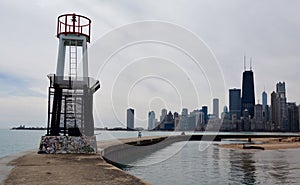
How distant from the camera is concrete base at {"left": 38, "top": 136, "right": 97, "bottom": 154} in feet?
95.3

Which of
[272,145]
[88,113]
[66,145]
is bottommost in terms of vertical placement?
[272,145]

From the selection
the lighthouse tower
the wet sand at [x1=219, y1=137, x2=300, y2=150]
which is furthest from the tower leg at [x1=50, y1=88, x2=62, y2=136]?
the wet sand at [x1=219, y1=137, x2=300, y2=150]

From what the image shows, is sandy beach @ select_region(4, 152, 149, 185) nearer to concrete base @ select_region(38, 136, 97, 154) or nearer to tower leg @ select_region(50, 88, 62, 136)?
concrete base @ select_region(38, 136, 97, 154)

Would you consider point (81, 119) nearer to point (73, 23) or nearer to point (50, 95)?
point (50, 95)

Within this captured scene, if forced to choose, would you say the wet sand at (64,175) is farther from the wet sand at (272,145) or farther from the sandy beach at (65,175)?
the wet sand at (272,145)

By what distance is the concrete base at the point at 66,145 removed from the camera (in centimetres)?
2905

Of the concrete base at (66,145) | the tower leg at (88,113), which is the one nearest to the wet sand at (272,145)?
the tower leg at (88,113)

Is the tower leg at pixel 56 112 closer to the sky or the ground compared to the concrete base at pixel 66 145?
closer to the sky

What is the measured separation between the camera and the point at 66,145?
96.7 feet

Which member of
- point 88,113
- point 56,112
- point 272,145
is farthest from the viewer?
point 272,145

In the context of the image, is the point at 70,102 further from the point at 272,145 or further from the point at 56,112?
the point at 272,145

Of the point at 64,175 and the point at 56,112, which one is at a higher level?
the point at 56,112

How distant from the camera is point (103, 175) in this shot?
17.8 metres

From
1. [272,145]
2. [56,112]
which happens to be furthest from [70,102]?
[272,145]
